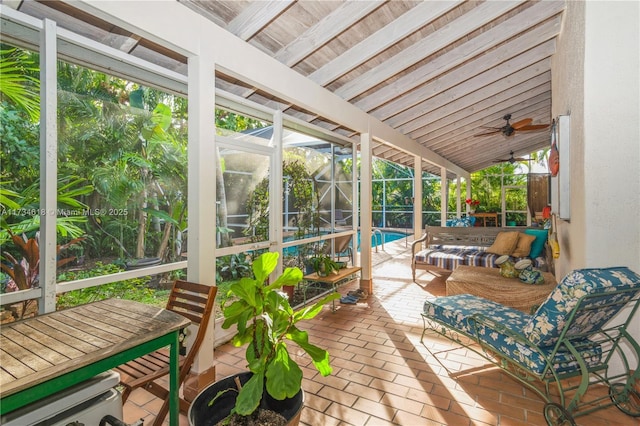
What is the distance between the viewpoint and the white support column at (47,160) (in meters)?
1.91

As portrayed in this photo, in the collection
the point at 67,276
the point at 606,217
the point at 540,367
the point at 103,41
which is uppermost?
the point at 103,41

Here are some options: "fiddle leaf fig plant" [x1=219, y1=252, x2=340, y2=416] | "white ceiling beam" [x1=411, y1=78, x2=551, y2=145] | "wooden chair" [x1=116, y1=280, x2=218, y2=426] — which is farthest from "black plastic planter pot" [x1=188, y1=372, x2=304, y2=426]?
"white ceiling beam" [x1=411, y1=78, x2=551, y2=145]

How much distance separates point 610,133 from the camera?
2297 millimetres

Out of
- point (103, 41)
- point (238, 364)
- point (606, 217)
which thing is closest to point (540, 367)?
point (606, 217)

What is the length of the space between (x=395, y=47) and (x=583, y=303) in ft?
8.95

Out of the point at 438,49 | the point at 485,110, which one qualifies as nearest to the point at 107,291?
the point at 438,49

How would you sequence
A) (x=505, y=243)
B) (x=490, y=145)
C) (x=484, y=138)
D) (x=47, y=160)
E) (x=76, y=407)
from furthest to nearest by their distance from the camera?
(x=490, y=145) → (x=484, y=138) → (x=505, y=243) → (x=47, y=160) → (x=76, y=407)

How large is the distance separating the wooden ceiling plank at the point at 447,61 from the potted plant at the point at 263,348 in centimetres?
283

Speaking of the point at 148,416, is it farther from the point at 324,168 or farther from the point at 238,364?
the point at 324,168

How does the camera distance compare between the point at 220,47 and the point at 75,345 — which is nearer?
the point at 75,345

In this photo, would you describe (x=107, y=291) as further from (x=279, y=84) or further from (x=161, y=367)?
(x=279, y=84)

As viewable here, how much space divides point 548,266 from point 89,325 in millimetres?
5332

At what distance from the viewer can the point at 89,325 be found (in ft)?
5.14

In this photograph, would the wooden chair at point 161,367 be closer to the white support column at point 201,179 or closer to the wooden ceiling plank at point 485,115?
the white support column at point 201,179
